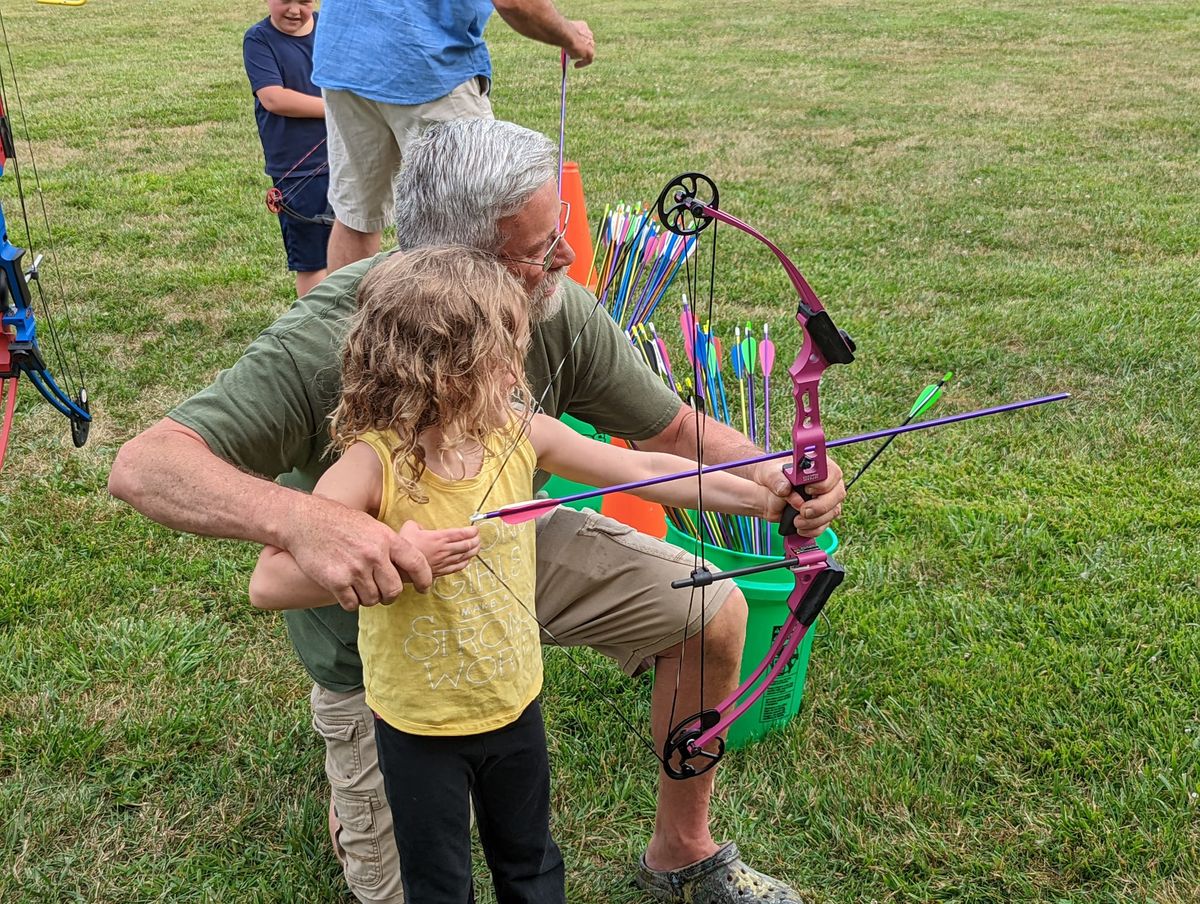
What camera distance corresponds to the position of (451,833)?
1522 millimetres

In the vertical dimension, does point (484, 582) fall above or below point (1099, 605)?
above

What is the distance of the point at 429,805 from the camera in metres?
1.50

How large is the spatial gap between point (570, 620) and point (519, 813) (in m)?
0.38

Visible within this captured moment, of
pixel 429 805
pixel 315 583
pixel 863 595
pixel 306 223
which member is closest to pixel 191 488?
pixel 315 583

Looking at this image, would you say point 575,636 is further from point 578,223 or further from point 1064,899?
point 578,223

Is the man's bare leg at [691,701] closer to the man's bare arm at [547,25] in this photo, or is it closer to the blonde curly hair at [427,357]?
the blonde curly hair at [427,357]

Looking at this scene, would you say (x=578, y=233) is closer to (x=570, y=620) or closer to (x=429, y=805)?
(x=570, y=620)

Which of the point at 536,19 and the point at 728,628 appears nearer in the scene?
the point at 728,628

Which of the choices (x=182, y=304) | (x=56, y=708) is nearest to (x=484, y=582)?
(x=56, y=708)

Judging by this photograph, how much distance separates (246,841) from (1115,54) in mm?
10934

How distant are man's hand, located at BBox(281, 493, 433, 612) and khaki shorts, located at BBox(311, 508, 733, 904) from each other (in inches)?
17.9

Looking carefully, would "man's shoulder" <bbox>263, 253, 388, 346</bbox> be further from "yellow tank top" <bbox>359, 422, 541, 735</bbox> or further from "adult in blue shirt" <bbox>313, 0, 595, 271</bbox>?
"adult in blue shirt" <bbox>313, 0, 595, 271</bbox>

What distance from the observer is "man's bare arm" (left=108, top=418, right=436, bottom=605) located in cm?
133

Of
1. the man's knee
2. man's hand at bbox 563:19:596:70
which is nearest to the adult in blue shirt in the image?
man's hand at bbox 563:19:596:70
